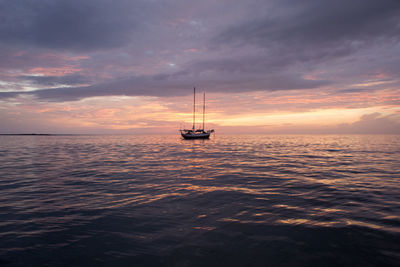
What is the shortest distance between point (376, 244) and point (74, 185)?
1285 cm

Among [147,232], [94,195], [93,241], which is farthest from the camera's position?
[94,195]

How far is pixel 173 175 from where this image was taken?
14383 millimetres

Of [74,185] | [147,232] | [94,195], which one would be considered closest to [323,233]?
[147,232]

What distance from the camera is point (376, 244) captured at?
5031 millimetres

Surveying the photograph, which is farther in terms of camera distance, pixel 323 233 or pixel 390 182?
pixel 390 182

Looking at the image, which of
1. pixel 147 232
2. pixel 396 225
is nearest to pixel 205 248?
pixel 147 232

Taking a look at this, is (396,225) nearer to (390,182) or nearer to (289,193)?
(289,193)

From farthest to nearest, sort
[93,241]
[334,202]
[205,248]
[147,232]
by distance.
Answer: [334,202] → [147,232] → [93,241] → [205,248]

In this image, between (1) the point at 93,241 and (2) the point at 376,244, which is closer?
(2) the point at 376,244

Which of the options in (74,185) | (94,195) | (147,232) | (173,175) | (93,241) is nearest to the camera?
(93,241)

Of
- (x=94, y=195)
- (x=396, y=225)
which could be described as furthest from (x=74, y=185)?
(x=396, y=225)

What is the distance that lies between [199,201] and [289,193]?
4.31 metres

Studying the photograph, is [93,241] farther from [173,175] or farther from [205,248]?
[173,175]

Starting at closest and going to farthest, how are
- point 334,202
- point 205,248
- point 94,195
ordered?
point 205,248 < point 334,202 < point 94,195
